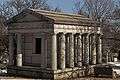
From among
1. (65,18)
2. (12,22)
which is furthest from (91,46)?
(12,22)

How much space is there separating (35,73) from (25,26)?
3.63 m

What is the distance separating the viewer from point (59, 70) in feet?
68.5

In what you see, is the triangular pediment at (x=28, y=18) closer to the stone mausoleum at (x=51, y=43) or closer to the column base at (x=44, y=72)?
the stone mausoleum at (x=51, y=43)

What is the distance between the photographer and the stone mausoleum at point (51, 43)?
21059 millimetres

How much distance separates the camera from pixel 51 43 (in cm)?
2089

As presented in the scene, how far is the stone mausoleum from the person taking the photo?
829 inches

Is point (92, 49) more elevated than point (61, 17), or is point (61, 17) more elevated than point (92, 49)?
point (61, 17)

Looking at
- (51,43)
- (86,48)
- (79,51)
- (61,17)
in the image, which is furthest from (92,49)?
(51,43)

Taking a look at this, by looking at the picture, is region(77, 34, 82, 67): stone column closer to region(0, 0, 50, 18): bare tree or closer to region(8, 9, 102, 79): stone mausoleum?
region(8, 9, 102, 79): stone mausoleum

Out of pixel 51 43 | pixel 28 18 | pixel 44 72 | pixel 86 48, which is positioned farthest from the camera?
pixel 86 48

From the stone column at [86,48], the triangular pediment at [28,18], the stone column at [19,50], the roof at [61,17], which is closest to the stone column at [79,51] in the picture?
the stone column at [86,48]

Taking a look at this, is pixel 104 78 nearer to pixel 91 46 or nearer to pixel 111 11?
pixel 91 46

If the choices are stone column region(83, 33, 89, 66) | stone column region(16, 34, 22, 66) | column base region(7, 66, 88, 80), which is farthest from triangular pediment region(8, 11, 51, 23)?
stone column region(83, 33, 89, 66)

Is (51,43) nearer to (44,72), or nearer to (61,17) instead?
(44,72)
